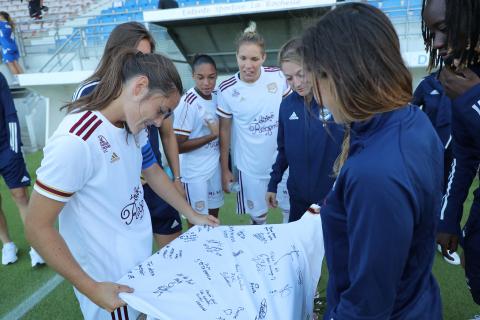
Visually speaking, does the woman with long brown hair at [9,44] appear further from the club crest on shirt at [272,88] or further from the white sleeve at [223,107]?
the club crest on shirt at [272,88]

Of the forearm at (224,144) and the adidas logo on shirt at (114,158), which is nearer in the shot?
the adidas logo on shirt at (114,158)

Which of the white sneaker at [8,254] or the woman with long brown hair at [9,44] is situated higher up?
the woman with long brown hair at [9,44]

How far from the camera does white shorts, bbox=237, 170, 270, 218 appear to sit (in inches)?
125

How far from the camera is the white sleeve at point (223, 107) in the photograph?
316 cm

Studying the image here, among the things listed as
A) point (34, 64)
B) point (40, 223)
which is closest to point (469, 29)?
Answer: point (40, 223)

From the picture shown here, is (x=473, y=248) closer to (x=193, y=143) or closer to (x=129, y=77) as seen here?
(x=129, y=77)

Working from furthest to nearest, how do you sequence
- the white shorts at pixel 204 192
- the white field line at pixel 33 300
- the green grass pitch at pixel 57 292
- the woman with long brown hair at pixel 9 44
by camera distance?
1. the woman with long brown hair at pixel 9 44
2. the white shorts at pixel 204 192
3. the white field line at pixel 33 300
4. the green grass pitch at pixel 57 292

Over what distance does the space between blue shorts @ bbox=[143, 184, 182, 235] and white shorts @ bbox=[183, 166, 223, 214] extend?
50 centimetres

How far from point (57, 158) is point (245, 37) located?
2.19 meters

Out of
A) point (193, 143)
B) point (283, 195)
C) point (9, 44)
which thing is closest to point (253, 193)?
point (283, 195)

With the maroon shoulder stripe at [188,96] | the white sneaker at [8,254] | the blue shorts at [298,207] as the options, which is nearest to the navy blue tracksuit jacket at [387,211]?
the blue shorts at [298,207]
